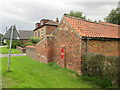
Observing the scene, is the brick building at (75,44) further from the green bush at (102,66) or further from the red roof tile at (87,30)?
the green bush at (102,66)

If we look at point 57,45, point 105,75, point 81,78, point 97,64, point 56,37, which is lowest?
point 81,78

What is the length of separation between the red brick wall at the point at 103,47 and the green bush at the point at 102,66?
129 cm

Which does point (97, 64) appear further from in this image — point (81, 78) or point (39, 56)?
point (39, 56)

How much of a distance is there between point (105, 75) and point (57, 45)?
20.5 ft

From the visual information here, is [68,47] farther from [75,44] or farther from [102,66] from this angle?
[102,66]

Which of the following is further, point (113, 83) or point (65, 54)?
point (65, 54)

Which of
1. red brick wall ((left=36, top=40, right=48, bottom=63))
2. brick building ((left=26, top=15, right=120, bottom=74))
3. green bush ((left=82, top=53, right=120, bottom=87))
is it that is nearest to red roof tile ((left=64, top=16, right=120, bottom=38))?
brick building ((left=26, top=15, right=120, bottom=74))

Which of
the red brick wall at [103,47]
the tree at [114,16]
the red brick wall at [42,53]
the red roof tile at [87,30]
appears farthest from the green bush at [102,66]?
the tree at [114,16]

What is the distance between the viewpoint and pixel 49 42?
11.8 m

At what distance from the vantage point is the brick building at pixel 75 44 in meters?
7.81

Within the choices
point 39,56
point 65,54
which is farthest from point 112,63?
point 39,56

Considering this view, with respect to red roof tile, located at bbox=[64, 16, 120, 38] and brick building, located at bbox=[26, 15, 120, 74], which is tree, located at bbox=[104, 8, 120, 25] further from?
brick building, located at bbox=[26, 15, 120, 74]

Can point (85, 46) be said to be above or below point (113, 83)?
above

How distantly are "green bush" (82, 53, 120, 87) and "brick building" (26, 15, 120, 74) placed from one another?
0.76 metres
